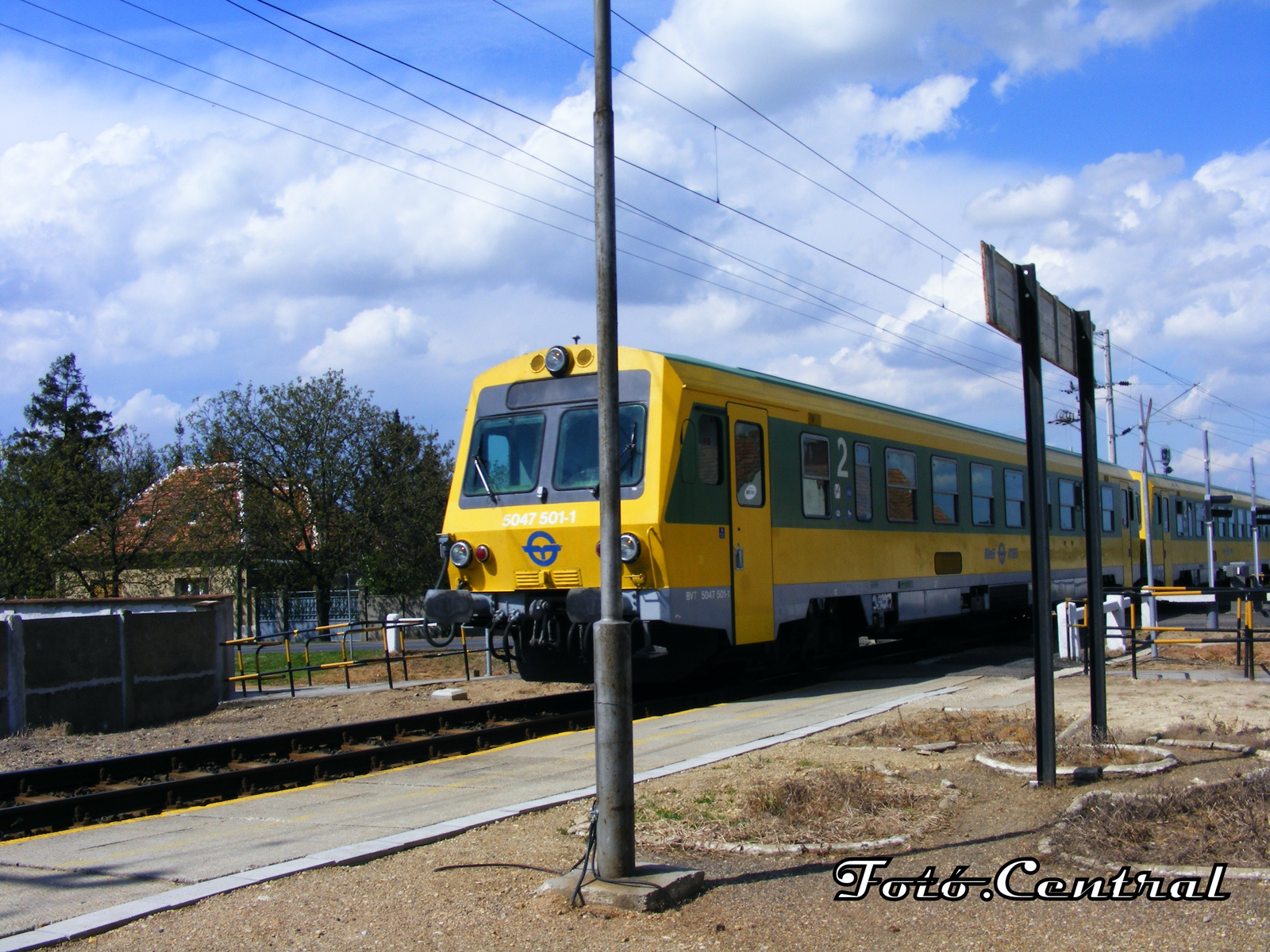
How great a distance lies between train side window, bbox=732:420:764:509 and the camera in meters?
12.1

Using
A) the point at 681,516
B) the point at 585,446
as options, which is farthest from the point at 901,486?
the point at 585,446

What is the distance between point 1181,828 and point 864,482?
29.8 feet

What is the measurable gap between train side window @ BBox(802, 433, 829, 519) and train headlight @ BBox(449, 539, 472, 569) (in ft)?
12.6

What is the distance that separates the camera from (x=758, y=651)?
13.2 meters

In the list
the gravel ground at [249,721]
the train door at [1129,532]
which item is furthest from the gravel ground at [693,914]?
the train door at [1129,532]

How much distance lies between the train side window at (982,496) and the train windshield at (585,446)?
7.81m

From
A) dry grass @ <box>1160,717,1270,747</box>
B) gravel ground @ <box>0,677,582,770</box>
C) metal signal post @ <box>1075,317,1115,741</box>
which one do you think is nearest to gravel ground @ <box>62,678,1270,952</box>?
metal signal post @ <box>1075,317,1115,741</box>

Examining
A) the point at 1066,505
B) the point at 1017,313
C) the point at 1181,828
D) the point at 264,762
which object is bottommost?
the point at 264,762

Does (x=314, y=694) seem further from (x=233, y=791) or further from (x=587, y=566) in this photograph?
(x=233, y=791)

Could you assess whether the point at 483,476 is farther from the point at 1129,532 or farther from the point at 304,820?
the point at 1129,532

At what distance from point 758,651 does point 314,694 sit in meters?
6.60

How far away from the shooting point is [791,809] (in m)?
6.45

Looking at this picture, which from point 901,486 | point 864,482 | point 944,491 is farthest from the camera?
point 944,491

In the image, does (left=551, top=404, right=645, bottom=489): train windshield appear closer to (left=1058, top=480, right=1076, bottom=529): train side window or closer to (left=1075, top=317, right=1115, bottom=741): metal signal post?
(left=1075, top=317, right=1115, bottom=741): metal signal post
